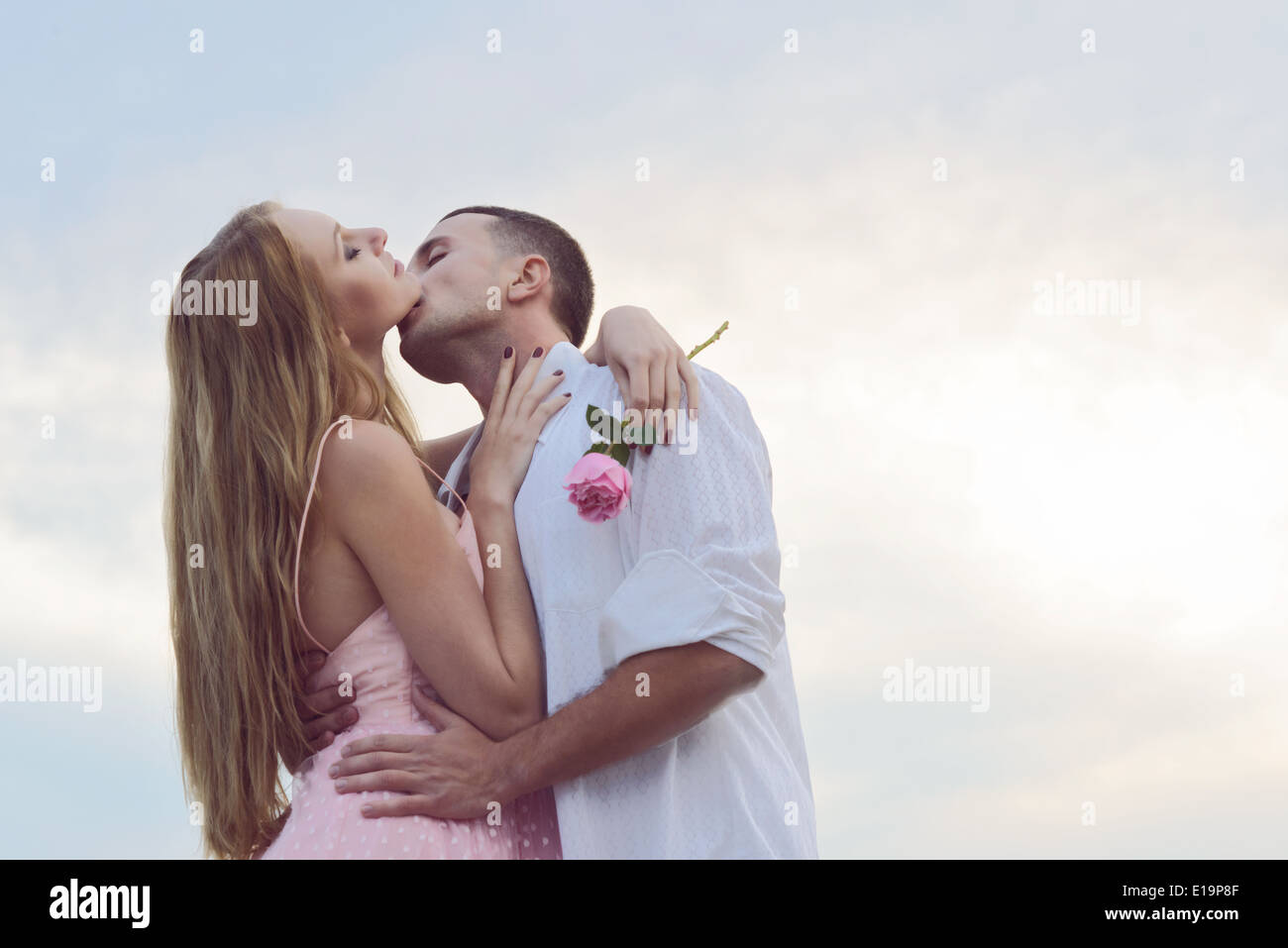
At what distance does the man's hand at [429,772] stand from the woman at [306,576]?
4 cm

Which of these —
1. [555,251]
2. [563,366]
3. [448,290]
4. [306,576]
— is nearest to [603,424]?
[563,366]

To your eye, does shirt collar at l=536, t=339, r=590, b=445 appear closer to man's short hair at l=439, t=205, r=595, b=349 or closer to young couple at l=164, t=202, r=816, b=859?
young couple at l=164, t=202, r=816, b=859

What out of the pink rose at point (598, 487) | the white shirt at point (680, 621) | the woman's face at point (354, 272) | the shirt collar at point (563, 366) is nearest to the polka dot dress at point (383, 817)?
the white shirt at point (680, 621)

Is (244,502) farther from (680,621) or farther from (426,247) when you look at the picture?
(426,247)

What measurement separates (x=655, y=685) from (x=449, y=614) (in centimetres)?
60

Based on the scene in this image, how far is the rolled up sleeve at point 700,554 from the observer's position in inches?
146

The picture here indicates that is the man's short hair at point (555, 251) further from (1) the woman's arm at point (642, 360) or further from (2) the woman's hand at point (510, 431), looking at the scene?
(1) the woman's arm at point (642, 360)

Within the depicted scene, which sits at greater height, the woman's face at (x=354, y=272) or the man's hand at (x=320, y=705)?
the woman's face at (x=354, y=272)

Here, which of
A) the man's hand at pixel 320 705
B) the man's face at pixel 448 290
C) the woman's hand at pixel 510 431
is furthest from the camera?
the man's face at pixel 448 290

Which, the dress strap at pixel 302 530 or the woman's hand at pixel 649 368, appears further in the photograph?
the woman's hand at pixel 649 368

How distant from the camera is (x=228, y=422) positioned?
407 centimetres
